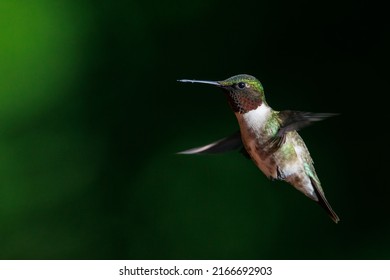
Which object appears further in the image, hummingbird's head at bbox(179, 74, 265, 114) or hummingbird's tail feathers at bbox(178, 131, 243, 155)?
hummingbird's tail feathers at bbox(178, 131, 243, 155)

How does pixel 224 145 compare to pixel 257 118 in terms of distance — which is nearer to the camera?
pixel 257 118

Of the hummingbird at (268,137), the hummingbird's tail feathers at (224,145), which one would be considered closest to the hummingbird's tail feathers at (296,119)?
the hummingbird at (268,137)

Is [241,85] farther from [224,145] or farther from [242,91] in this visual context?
[224,145]

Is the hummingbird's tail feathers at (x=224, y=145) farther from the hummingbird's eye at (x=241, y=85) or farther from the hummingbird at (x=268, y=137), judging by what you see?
→ the hummingbird's eye at (x=241, y=85)

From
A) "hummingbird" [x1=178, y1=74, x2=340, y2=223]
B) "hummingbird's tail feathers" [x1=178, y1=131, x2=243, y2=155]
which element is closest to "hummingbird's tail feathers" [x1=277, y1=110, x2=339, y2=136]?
"hummingbird" [x1=178, y1=74, x2=340, y2=223]

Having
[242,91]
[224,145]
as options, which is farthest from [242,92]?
[224,145]

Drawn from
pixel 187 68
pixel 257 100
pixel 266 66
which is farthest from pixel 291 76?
pixel 257 100

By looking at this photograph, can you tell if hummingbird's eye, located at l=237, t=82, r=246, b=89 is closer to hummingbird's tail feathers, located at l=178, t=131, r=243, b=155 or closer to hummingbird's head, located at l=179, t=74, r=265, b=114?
hummingbird's head, located at l=179, t=74, r=265, b=114
